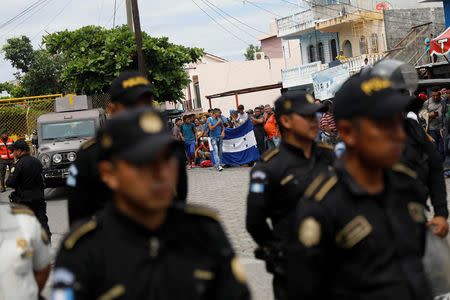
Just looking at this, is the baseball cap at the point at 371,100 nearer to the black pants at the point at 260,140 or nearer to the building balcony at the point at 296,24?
the black pants at the point at 260,140

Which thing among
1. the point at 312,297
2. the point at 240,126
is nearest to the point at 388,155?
the point at 312,297

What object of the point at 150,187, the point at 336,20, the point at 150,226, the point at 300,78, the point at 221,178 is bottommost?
the point at 221,178

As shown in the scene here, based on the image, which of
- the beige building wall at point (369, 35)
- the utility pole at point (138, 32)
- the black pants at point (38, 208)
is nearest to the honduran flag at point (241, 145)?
the utility pole at point (138, 32)

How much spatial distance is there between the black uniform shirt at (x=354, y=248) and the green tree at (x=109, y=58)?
831 inches

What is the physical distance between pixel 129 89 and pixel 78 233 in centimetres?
173

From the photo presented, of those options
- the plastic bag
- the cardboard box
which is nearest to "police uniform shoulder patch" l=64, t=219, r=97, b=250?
the plastic bag

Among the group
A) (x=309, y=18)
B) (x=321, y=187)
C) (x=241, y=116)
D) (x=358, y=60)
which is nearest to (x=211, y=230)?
(x=321, y=187)

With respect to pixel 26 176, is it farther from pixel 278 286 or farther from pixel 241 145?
pixel 241 145

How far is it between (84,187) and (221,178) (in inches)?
502

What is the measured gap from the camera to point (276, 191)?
12.4ft

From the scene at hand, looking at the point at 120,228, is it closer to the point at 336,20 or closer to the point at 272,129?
the point at 272,129

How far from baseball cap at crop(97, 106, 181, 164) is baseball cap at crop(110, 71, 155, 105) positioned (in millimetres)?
1692

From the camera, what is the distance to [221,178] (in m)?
16.0

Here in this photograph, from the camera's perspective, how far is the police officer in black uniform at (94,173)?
3275 mm
